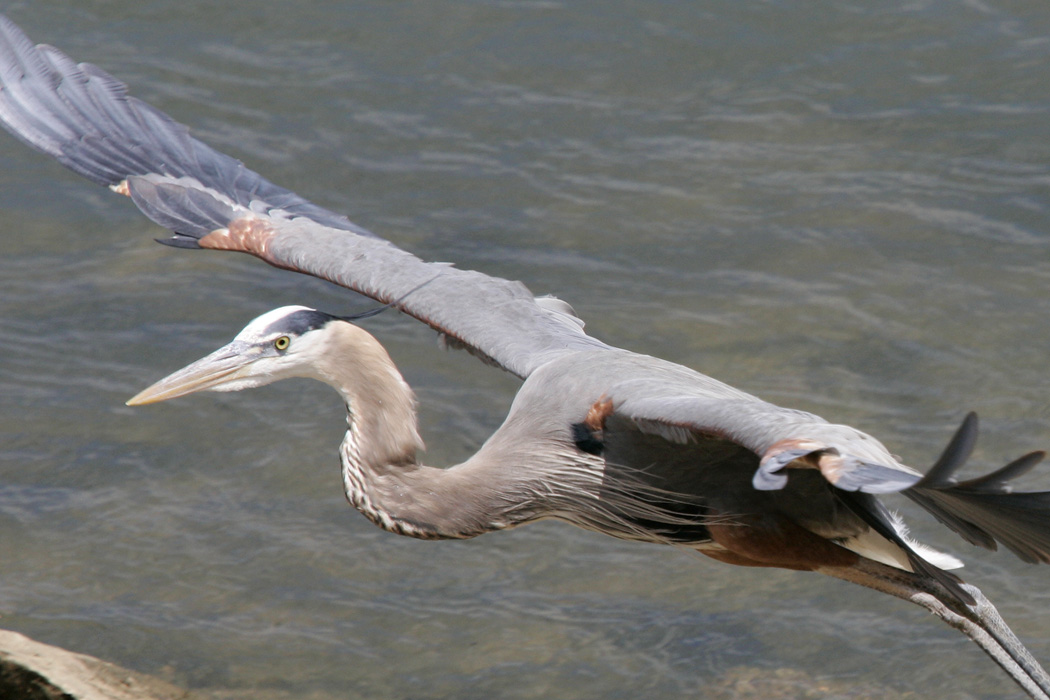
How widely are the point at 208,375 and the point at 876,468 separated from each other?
85.8 inches

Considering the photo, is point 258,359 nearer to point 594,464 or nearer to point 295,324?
point 295,324

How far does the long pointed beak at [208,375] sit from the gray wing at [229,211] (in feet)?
3.03

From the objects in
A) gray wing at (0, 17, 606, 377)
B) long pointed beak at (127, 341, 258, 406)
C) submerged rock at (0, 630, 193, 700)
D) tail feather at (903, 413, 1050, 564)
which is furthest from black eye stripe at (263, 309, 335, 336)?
tail feather at (903, 413, 1050, 564)

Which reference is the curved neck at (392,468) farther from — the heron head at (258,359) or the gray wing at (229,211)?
the gray wing at (229,211)

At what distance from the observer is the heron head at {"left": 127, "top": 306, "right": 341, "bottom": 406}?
454 centimetres

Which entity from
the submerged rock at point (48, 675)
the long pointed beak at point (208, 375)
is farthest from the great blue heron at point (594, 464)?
the submerged rock at point (48, 675)

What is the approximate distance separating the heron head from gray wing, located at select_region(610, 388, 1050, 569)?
3.94 ft

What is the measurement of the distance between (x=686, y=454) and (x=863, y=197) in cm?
410

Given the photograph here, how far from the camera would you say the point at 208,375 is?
455cm

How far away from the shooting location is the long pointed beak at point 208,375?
454cm

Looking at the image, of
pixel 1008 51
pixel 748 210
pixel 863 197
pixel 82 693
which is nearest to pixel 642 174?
pixel 748 210

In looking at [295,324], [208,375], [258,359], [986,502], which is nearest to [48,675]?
[208,375]

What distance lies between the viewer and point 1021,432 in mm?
6480

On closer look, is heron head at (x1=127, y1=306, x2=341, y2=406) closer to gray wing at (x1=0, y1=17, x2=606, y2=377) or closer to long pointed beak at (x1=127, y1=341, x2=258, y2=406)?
long pointed beak at (x1=127, y1=341, x2=258, y2=406)
